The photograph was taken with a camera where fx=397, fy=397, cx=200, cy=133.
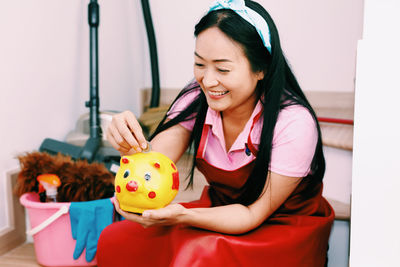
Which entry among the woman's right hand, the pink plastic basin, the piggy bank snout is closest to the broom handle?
the pink plastic basin

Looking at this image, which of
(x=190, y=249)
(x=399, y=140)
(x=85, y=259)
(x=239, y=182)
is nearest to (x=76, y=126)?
(x=85, y=259)

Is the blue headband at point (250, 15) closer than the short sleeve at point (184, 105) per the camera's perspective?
Yes

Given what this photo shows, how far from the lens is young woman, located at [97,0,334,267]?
0.95 meters

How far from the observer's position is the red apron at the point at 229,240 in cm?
92

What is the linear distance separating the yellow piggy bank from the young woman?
3 centimetres

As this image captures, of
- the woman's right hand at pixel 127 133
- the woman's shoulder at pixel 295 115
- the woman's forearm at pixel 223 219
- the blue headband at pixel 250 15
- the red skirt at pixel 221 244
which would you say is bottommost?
the red skirt at pixel 221 244

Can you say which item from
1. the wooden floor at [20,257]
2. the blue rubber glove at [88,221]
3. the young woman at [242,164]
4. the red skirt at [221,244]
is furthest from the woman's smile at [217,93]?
the wooden floor at [20,257]

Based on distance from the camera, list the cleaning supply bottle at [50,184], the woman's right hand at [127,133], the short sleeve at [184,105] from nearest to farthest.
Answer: the woman's right hand at [127,133], the short sleeve at [184,105], the cleaning supply bottle at [50,184]

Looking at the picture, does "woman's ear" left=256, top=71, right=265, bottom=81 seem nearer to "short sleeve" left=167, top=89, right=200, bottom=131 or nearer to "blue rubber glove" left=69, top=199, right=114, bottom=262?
"short sleeve" left=167, top=89, right=200, bottom=131

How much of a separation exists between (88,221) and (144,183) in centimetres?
51

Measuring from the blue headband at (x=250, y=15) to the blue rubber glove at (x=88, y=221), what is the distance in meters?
0.75

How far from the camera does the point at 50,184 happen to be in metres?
1.36

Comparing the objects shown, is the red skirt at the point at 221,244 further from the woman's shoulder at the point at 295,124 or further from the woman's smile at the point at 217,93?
the woman's smile at the point at 217,93

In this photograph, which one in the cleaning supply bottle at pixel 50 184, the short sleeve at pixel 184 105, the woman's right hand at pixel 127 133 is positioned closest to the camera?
the woman's right hand at pixel 127 133
